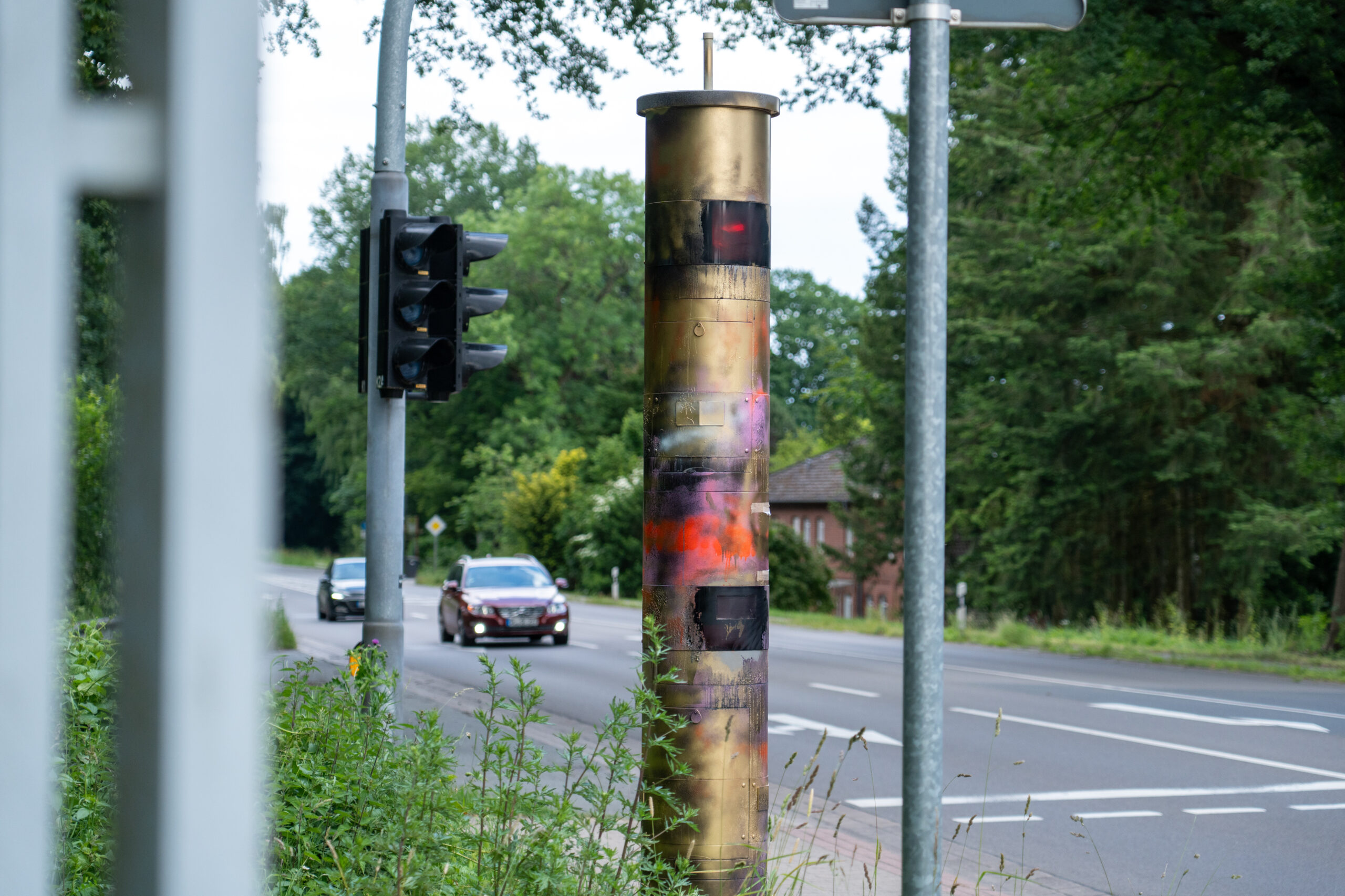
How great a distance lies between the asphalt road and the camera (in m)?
7.69

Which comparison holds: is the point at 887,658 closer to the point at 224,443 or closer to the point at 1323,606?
the point at 1323,606

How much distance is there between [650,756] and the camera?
4828 mm

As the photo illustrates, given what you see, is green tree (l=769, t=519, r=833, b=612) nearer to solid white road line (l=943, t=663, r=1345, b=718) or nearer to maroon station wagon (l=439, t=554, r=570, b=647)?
maroon station wagon (l=439, t=554, r=570, b=647)

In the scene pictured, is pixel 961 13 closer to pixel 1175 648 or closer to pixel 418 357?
pixel 418 357

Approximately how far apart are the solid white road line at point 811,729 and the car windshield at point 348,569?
2042 cm

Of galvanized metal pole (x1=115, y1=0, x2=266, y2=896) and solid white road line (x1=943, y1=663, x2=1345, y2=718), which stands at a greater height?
galvanized metal pole (x1=115, y1=0, x2=266, y2=896)

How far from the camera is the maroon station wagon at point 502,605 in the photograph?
22922mm

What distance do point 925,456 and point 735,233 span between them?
2045mm

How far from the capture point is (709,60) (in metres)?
5.09

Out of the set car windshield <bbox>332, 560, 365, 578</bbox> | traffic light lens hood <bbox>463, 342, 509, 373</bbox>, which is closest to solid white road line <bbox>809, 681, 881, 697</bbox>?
traffic light lens hood <bbox>463, 342, 509, 373</bbox>

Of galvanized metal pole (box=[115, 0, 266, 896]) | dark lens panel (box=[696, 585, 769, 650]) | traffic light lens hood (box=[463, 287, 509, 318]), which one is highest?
traffic light lens hood (box=[463, 287, 509, 318])

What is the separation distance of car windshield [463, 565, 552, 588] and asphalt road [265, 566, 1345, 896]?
1844 mm

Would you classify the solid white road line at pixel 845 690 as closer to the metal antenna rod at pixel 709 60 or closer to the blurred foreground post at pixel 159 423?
the metal antenna rod at pixel 709 60

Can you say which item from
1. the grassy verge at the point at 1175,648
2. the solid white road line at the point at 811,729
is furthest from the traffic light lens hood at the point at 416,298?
the grassy verge at the point at 1175,648
